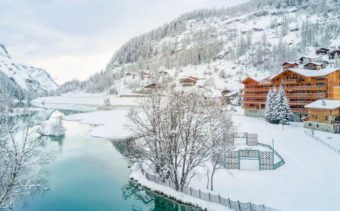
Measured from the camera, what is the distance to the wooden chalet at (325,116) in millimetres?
44875

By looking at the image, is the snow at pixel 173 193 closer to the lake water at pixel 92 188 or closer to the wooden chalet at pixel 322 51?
the lake water at pixel 92 188

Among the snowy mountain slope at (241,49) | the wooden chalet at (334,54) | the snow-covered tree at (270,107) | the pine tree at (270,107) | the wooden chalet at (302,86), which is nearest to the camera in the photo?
the wooden chalet at (302,86)

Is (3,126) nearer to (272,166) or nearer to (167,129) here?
(167,129)

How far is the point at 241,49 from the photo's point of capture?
Answer: 145750mm

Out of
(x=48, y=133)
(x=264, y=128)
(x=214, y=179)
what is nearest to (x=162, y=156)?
(x=214, y=179)

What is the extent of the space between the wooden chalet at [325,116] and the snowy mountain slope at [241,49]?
212ft

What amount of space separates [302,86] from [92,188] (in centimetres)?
5052

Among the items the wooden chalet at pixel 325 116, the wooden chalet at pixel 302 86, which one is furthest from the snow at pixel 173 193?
the wooden chalet at pixel 302 86

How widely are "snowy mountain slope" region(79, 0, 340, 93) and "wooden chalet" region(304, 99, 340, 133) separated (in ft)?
212

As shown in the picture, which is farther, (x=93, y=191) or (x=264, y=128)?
(x=264, y=128)

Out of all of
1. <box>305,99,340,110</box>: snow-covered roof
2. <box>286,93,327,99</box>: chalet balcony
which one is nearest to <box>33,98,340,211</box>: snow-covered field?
<box>305,99,340,110</box>: snow-covered roof

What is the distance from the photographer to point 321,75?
55.4 m

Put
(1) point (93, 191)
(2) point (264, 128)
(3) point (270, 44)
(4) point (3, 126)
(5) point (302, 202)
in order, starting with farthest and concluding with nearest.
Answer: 1. (3) point (270, 44)
2. (2) point (264, 128)
3. (1) point (93, 191)
4. (5) point (302, 202)
5. (4) point (3, 126)

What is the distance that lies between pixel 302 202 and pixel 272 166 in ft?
27.1
